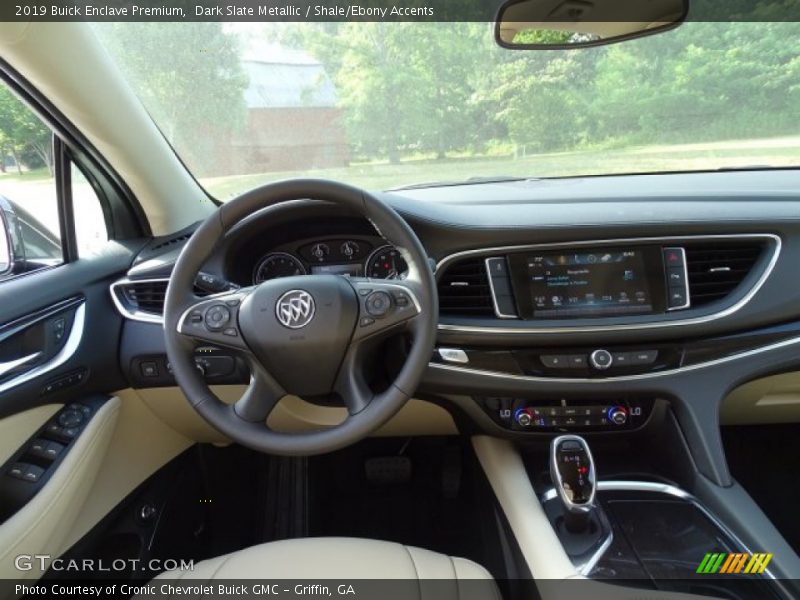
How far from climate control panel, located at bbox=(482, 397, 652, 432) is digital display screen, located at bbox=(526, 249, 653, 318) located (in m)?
0.29

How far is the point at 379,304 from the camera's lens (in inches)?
62.2

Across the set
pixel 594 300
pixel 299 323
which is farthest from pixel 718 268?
pixel 299 323

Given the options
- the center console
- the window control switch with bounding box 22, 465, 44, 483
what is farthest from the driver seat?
the window control switch with bounding box 22, 465, 44, 483

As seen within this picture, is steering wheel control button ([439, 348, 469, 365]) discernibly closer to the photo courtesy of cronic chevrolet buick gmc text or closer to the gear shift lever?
the photo courtesy of cronic chevrolet buick gmc text

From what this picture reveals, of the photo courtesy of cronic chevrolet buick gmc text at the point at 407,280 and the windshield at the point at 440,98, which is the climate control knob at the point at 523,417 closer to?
the photo courtesy of cronic chevrolet buick gmc text at the point at 407,280

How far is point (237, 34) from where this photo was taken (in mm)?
1978

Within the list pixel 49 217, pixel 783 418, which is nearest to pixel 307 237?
pixel 49 217

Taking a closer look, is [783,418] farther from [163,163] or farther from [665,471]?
[163,163]

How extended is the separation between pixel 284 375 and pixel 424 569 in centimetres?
60

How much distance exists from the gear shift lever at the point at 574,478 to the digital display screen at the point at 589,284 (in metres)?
0.40

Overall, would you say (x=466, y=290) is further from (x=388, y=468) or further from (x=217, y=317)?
(x=388, y=468)

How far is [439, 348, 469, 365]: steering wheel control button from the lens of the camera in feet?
6.40

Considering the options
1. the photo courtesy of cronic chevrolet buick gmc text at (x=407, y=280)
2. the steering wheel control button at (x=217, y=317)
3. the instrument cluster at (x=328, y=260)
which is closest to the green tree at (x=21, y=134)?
the photo courtesy of cronic chevrolet buick gmc text at (x=407, y=280)

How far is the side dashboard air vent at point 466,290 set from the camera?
1.94 m
